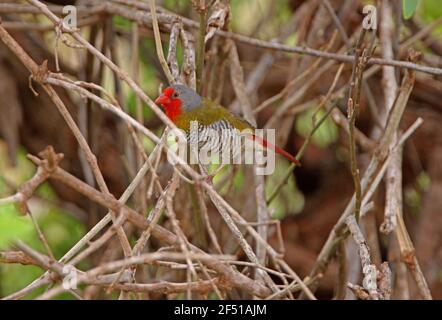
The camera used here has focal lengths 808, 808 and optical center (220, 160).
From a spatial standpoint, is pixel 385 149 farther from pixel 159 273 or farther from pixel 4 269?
pixel 4 269

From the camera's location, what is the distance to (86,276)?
157 centimetres

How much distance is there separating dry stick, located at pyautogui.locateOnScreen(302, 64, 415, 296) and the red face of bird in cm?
57

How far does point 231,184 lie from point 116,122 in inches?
36.3

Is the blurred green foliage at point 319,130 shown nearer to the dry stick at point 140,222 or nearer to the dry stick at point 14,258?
the dry stick at point 140,222

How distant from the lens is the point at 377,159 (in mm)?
2500

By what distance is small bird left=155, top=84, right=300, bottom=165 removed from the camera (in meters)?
2.45

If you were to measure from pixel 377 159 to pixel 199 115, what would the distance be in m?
0.59

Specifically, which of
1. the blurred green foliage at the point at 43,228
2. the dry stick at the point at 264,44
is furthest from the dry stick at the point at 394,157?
the blurred green foliage at the point at 43,228

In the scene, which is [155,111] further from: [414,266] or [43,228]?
[43,228]

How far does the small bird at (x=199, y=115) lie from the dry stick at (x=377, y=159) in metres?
0.26

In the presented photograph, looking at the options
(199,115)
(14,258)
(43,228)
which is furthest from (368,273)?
(43,228)

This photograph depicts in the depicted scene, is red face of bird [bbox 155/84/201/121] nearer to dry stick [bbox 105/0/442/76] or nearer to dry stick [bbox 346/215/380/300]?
dry stick [bbox 105/0/442/76]

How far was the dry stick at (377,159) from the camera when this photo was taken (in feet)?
7.86

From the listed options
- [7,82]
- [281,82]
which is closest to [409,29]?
[281,82]
